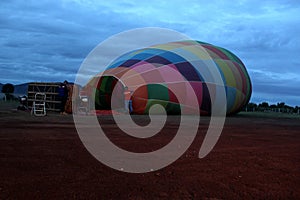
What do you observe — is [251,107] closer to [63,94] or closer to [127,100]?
[127,100]

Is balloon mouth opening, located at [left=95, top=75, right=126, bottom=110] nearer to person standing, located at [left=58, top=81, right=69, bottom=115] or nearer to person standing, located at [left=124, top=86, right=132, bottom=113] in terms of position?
person standing, located at [left=124, top=86, right=132, bottom=113]

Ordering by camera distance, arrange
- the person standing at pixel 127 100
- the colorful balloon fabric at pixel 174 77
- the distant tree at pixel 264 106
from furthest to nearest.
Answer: the distant tree at pixel 264 106
the person standing at pixel 127 100
the colorful balloon fabric at pixel 174 77

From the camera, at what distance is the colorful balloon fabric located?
20.7 metres

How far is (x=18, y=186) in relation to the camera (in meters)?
4.38

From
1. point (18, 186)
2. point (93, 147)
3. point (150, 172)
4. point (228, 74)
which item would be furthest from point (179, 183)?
point (228, 74)

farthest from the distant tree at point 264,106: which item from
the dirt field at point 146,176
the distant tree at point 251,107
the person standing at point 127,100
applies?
the dirt field at point 146,176

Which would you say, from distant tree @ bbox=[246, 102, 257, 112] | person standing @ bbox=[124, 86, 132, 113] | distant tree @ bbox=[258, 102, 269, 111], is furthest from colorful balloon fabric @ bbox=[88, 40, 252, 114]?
distant tree @ bbox=[258, 102, 269, 111]

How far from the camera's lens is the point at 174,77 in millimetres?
20875

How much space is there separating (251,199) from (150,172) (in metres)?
1.72

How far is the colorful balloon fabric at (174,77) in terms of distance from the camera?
20.7 m

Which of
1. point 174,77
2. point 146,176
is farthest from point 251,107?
point 146,176

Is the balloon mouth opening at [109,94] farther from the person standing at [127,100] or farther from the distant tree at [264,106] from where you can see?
the distant tree at [264,106]

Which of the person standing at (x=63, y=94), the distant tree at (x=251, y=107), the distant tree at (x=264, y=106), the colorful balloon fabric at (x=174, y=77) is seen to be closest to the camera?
the colorful balloon fabric at (x=174, y=77)

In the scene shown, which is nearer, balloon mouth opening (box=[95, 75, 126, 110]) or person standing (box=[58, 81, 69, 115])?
person standing (box=[58, 81, 69, 115])
